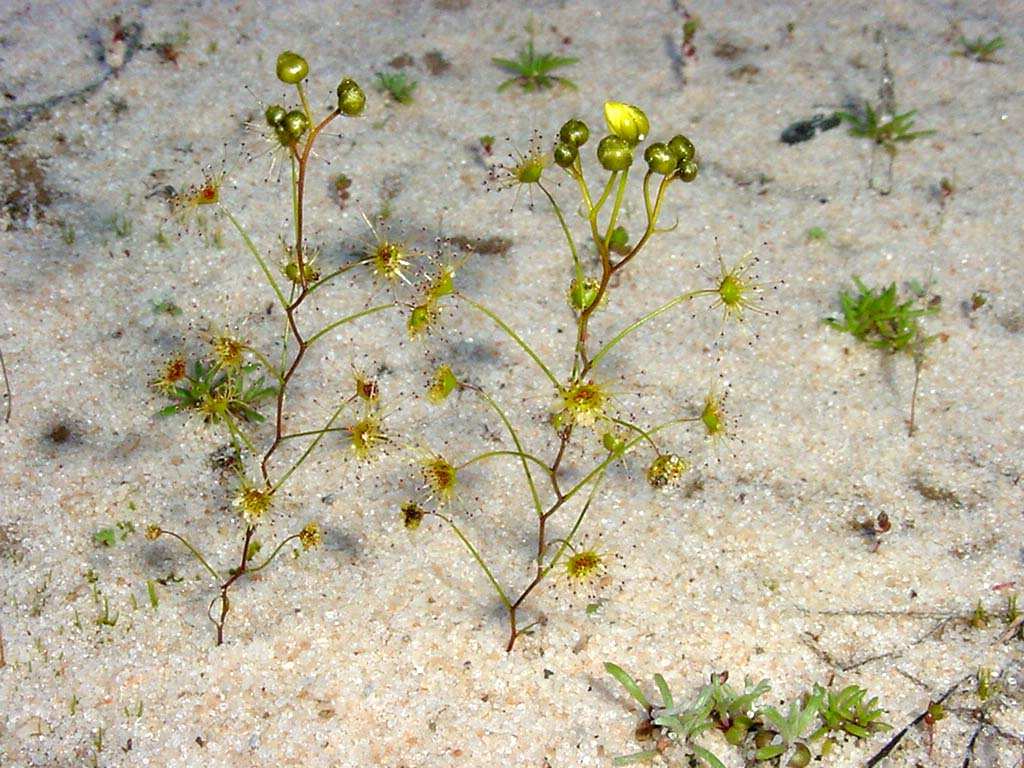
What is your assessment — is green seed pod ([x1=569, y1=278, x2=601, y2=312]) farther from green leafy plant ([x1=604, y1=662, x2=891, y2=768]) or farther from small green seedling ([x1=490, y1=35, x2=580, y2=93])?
small green seedling ([x1=490, y1=35, x2=580, y2=93])

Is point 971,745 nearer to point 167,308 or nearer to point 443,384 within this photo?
point 443,384

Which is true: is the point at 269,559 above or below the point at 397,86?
below

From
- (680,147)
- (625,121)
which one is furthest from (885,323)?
(625,121)

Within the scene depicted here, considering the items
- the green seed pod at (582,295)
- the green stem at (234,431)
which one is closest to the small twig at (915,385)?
the green seed pod at (582,295)

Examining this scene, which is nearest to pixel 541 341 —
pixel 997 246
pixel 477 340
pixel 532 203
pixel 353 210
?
pixel 477 340

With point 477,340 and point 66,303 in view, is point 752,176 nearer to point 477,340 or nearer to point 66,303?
point 477,340

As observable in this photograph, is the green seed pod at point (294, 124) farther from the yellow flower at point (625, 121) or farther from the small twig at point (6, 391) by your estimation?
the small twig at point (6, 391)
